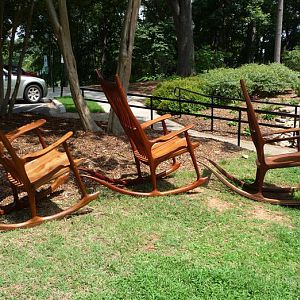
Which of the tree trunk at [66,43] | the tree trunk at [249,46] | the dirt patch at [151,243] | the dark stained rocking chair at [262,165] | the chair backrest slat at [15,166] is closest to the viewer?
the dirt patch at [151,243]

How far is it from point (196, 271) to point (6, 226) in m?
1.74

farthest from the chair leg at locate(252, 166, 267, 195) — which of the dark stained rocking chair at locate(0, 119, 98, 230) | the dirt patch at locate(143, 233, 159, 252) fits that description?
the dark stained rocking chair at locate(0, 119, 98, 230)

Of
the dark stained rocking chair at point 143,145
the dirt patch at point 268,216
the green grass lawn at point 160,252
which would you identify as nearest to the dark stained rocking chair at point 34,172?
the green grass lawn at point 160,252

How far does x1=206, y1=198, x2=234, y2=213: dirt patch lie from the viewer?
14.1ft

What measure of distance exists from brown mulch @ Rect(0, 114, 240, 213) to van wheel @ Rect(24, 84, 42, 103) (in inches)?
260

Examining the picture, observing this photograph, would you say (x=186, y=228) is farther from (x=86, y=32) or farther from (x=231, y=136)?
(x=86, y=32)

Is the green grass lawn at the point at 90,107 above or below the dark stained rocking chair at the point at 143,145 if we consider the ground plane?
below

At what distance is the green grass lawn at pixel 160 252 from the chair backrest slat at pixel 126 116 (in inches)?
22.6

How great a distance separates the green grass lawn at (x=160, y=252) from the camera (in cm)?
290

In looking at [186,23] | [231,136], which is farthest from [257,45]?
[231,136]

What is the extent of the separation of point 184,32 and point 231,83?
20.7 ft

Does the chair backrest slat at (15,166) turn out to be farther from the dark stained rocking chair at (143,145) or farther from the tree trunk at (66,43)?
the tree trunk at (66,43)

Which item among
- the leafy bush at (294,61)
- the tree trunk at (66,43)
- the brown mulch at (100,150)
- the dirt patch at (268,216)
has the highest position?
the tree trunk at (66,43)

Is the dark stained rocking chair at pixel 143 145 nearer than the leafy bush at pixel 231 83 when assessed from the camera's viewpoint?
Yes
